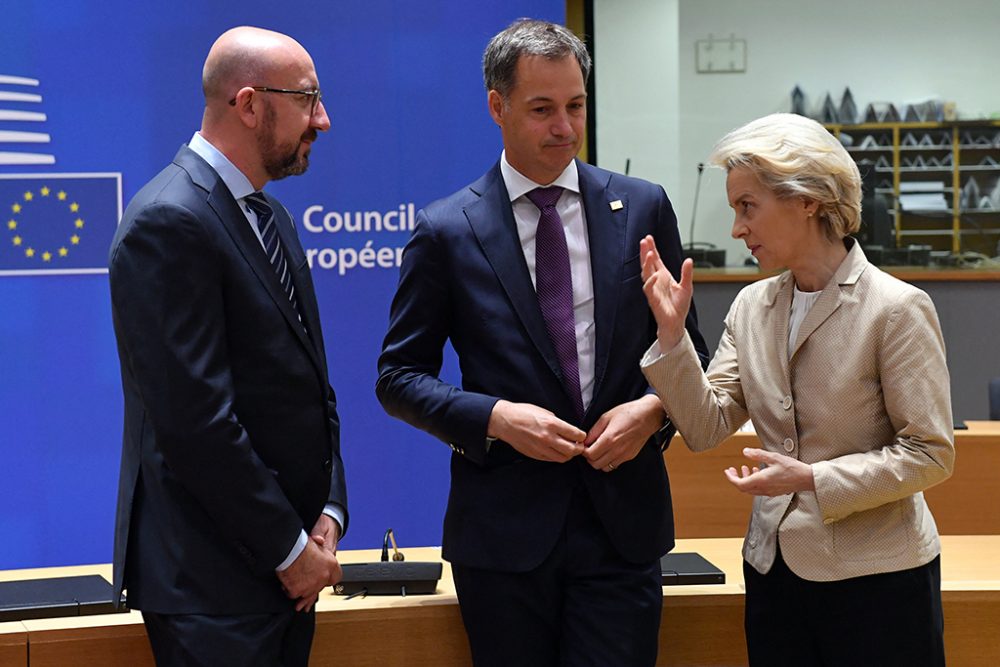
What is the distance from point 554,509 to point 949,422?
0.72 metres

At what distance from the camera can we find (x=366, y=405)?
4.26 m

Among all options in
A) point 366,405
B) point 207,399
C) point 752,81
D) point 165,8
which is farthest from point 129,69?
point 752,81

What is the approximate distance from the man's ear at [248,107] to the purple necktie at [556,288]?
571 millimetres

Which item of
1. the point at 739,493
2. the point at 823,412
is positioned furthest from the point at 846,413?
the point at 739,493

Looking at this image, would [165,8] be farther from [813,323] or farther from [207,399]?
[813,323]

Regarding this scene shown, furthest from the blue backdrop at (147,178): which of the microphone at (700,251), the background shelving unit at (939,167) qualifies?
the background shelving unit at (939,167)

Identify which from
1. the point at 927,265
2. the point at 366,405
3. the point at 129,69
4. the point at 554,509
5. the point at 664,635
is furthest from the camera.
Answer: the point at 927,265

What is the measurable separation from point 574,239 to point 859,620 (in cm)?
88

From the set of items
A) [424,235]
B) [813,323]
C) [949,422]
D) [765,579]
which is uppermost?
[424,235]

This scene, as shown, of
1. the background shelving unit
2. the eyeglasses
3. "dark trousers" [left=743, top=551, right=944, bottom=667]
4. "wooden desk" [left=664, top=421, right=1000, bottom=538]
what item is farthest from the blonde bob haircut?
the background shelving unit

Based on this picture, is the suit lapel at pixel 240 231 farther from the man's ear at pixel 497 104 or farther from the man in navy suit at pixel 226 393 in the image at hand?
the man's ear at pixel 497 104

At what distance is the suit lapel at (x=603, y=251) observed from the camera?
227 cm

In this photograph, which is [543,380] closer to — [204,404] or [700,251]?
[204,404]

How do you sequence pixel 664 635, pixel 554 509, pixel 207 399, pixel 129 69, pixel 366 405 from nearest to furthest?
pixel 207 399, pixel 554 509, pixel 664 635, pixel 129 69, pixel 366 405
